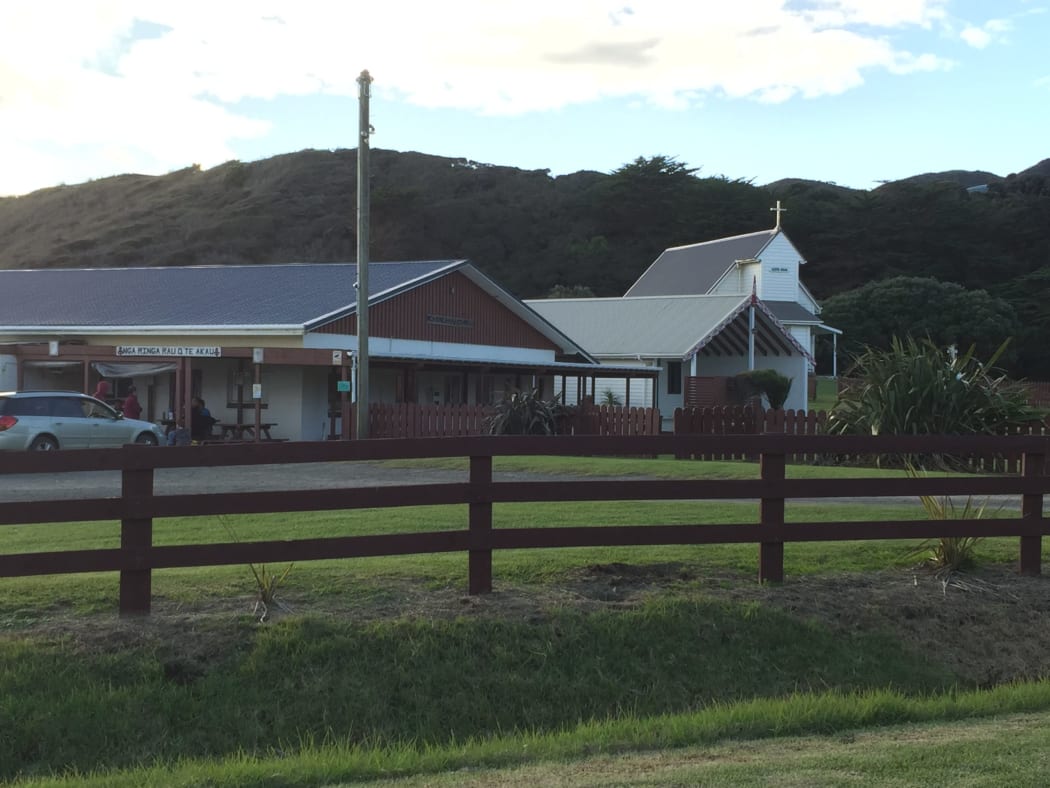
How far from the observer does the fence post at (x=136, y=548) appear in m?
7.87

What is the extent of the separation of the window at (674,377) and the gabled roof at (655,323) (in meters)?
1.29

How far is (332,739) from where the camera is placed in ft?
22.8

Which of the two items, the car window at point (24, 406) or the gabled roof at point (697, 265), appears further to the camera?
the gabled roof at point (697, 265)

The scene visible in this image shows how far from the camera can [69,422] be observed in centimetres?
2414

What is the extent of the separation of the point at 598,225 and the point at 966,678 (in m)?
98.2

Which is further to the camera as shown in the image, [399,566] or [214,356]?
[214,356]

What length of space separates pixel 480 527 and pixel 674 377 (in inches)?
1337

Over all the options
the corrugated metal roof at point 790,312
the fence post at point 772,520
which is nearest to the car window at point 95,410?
the fence post at point 772,520

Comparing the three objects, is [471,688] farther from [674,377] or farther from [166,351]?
[674,377]

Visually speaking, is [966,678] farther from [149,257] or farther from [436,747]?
Answer: [149,257]

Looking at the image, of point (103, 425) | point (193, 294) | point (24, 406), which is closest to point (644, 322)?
point (193, 294)

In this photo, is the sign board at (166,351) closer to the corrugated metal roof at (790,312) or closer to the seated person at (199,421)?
the seated person at (199,421)

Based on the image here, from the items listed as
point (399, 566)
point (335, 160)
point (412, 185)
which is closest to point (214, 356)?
point (399, 566)

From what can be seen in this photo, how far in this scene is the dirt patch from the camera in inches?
302
